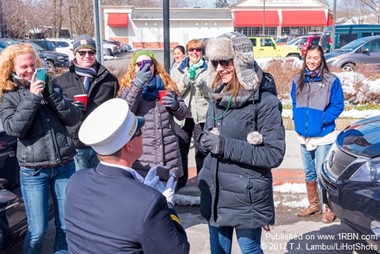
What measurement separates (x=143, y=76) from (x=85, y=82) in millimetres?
650

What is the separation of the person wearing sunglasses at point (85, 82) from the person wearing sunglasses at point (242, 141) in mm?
1524

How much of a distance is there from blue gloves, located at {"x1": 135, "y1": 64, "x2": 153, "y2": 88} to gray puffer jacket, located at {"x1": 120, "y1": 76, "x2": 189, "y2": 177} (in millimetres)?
70

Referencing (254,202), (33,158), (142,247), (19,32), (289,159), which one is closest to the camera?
(142,247)

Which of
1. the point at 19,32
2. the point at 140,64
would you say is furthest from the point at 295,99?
the point at 19,32

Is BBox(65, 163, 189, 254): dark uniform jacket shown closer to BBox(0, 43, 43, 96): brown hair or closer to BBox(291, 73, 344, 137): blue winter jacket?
BBox(0, 43, 43, 96): brown hair

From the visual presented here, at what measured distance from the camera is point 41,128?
10.7 feet

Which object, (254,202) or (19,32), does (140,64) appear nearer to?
(254,202)

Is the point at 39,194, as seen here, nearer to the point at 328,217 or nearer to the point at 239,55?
the point at 239,55

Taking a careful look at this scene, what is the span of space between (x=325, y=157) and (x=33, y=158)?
2.71 meters

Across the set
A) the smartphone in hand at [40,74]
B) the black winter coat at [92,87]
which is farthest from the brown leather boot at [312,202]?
the smartphone in hand at [40,74]

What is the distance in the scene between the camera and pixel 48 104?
329cm

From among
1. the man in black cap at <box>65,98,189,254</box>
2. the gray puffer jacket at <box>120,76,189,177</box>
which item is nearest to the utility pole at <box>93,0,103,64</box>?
the gray puffer jacket at <box>120,76,189,177</box>

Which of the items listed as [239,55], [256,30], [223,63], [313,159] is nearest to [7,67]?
[223,63]

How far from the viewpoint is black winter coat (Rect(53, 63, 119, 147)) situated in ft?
13.1
